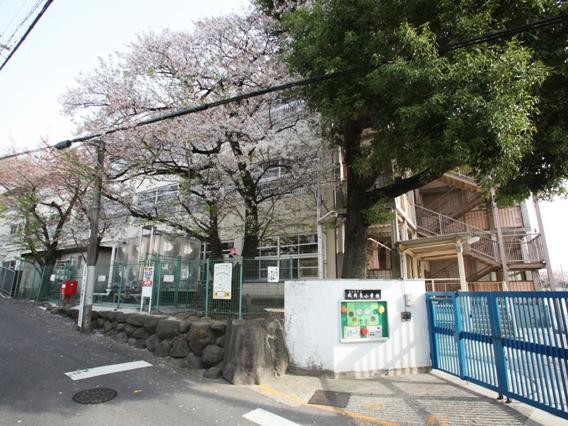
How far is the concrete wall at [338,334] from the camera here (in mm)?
6516

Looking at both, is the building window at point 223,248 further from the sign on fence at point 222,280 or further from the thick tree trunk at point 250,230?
the sign on fence at point 222,280

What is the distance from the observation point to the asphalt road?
14.9 feet

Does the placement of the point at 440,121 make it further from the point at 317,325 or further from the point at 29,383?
the point at 29,383

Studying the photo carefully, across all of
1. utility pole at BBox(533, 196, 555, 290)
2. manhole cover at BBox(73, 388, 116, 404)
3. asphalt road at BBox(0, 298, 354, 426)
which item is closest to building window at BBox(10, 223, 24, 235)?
asphalt road at BBox(0, 298, 354, 426)

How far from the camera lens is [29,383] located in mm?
5672

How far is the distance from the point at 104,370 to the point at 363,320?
5.28 m

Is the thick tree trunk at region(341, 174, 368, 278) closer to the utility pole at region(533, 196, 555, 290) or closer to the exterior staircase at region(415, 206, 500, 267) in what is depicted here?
the exterior staircase at region(415, 206, 500, 267)

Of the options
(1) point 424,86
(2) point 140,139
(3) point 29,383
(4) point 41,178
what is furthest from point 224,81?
(4) point 41,178

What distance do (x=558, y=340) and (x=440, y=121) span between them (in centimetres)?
366

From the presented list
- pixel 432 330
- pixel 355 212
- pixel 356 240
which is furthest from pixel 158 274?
pixel 432 330

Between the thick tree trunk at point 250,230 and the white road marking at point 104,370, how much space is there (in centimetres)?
455

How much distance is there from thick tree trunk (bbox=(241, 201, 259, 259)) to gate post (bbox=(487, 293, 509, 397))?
7.11m

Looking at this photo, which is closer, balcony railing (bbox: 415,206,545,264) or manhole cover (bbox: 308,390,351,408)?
manhole cover (bbox: 308,390,351,408)

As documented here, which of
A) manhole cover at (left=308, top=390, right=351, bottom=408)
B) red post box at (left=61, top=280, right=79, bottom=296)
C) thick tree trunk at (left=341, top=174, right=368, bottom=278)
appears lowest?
manhole cover at (left=308, top=390, right=351, bottom=408)
